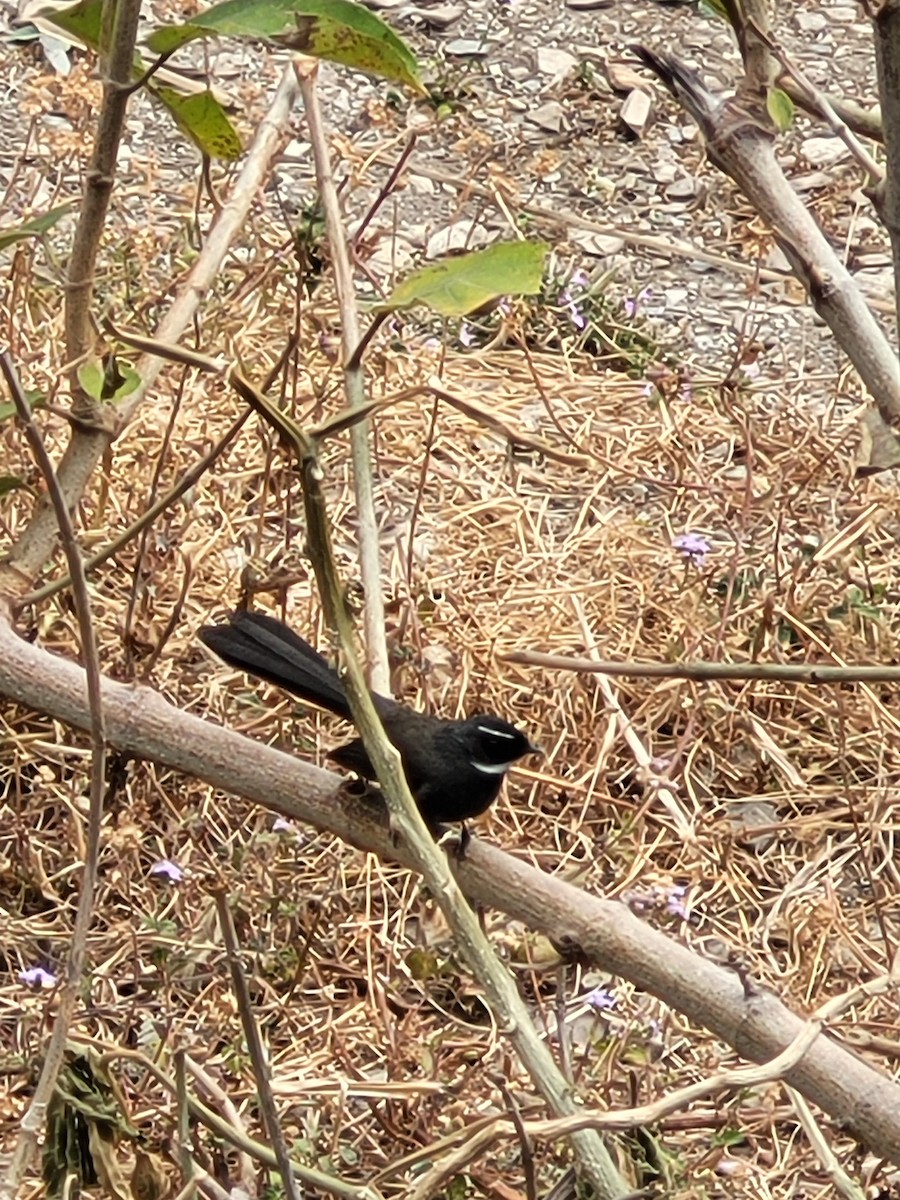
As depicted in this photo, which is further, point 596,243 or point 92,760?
point 596,243

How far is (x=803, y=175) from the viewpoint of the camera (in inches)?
211

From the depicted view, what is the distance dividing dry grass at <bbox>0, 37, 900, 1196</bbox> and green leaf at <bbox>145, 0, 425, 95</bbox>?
1.15 m

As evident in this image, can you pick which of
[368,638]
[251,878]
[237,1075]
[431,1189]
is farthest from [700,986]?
[251,878]

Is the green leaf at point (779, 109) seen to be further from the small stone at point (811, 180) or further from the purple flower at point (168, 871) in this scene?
the small stone at point (811, 180)

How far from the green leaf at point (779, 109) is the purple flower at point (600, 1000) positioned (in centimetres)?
198

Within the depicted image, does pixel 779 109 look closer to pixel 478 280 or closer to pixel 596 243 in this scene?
pixel 478 280

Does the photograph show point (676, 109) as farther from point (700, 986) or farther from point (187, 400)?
point (700, 986)

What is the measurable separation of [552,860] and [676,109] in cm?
311

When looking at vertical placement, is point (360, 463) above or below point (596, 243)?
above

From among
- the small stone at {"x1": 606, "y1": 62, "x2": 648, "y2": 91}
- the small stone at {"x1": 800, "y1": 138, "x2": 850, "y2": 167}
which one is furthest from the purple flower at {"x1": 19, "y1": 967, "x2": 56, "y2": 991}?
the small stone at {"x1": 606, "y1": 62, "x2": 648, "y2": 91}

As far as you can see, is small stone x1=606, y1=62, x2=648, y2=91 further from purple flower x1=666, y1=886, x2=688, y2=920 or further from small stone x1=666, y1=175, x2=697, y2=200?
purple flower x1=666, y1=886, x2=688, y2=920

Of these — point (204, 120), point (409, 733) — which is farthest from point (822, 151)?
point (204, 120)

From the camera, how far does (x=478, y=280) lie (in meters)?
1.13

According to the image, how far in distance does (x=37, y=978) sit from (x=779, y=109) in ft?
7.07
